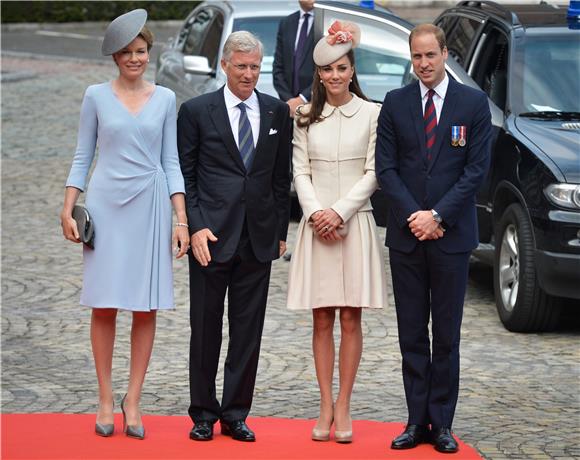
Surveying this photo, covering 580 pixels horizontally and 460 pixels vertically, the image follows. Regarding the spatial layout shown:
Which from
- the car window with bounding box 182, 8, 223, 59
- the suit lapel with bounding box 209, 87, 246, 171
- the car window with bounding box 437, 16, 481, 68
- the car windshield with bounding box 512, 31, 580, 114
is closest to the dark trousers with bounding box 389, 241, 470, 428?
the suit lapel with bounding box 209, 87, 246, 171

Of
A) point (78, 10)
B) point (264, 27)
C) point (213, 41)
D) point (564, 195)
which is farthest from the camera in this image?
point (78, 10)

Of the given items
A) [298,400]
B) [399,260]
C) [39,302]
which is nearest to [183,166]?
[399,260]

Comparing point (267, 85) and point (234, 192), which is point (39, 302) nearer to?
point (267, 85)

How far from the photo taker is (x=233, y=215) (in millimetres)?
6582

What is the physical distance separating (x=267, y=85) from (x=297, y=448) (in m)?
6.14

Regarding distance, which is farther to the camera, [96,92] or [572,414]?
[572,414]

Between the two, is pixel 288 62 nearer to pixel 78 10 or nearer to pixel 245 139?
pixel 245 139

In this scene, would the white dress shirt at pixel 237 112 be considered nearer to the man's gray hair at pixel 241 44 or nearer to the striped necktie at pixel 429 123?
the man's gray hair at pixel 241 44

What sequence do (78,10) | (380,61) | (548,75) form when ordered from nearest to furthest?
(548,75) < (380,61) < (78,10)

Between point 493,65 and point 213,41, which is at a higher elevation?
point 493,65

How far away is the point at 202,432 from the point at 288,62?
4716 mm

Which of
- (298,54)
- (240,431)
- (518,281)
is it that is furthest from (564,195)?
(240,431)

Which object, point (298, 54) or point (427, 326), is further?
point (298, 54)

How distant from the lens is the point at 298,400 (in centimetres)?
777
